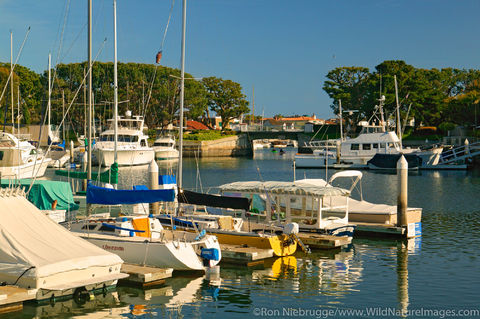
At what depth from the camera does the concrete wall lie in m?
118

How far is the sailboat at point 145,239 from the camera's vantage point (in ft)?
61.8

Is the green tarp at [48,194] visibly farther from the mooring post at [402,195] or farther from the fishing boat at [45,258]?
the mooring post at [402,195]

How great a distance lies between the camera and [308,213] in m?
25.5

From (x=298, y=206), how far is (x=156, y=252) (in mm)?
8240

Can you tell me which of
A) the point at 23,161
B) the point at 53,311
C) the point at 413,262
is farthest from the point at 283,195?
the point at 23,161

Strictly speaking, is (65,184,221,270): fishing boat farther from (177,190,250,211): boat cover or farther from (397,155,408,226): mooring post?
(397,155,408,226): mooring post

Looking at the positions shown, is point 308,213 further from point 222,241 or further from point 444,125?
point 444,125

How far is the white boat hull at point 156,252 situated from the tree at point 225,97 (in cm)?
11964

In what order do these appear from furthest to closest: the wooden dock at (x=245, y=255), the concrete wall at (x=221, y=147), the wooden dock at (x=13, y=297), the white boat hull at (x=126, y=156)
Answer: the concrete wall at (x=221, y=147)
the white boat hull at (x=126, y=156)
the wooden dock at (x=245, y=255)
the wooden dock at (x=13, y=297)

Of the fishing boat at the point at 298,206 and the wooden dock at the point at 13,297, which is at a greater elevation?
the fishing boat at the point at 298,206

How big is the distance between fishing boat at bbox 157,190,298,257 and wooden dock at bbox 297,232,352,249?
1.34 metres

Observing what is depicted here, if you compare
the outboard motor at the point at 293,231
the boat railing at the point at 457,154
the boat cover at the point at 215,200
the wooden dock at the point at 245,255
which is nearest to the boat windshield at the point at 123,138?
the boat railing at the point at 457,154

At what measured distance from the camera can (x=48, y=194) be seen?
28203 mm

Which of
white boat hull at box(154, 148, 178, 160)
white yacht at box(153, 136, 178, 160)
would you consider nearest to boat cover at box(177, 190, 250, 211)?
white yacht at box(153, 136, 178, 160)
